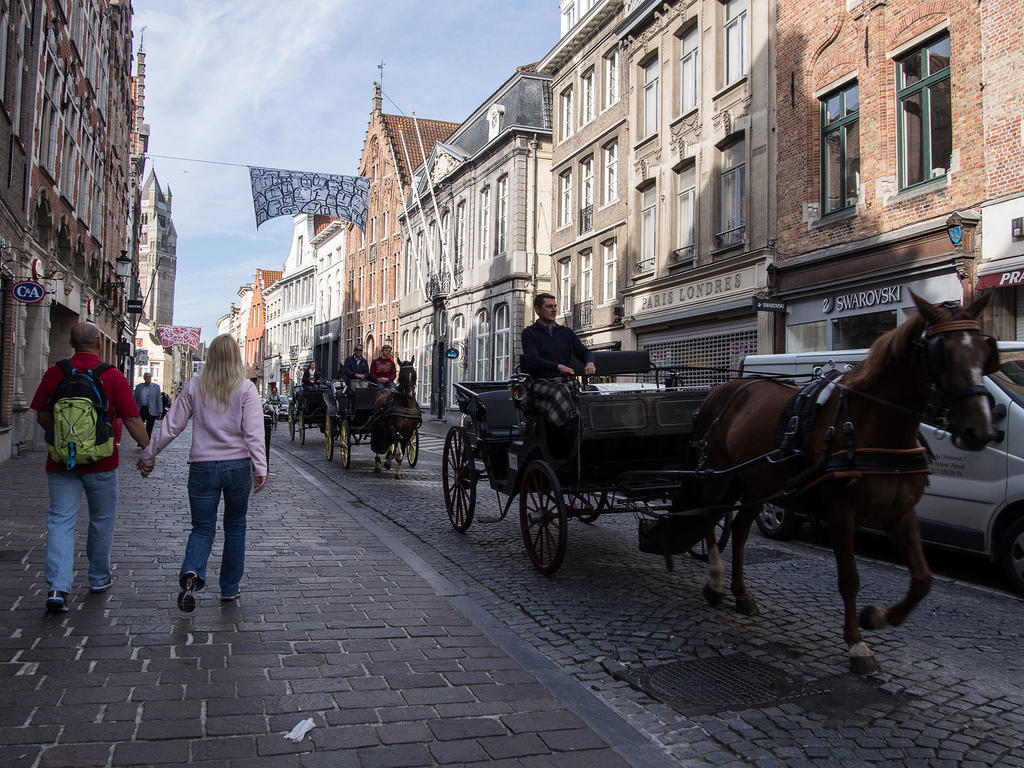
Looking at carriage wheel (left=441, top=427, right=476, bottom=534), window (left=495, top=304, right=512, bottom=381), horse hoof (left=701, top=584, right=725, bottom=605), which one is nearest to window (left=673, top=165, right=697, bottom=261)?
window (left=495, top=304, right=512, bottom=381)

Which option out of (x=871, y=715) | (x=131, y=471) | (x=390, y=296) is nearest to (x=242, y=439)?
(x=871, y=715)

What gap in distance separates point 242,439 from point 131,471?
33.4ft

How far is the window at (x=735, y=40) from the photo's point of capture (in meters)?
19.0

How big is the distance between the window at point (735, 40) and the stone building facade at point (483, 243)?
12364 mm

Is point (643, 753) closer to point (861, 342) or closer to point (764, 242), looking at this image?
point (861, 342)

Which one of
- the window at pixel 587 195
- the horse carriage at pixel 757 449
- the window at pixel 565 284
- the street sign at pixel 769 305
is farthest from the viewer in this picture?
the window at pixel 565 284

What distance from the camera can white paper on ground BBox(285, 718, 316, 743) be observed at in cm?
326

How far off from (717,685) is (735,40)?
18.4 meters

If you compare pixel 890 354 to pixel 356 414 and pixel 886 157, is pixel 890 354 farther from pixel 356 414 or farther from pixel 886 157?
pixel 356 414

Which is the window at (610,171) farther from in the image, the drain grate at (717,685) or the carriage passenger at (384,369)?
the drain grate at (717,685)

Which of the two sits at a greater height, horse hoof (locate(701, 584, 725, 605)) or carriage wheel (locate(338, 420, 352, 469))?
carriage wheel (locate(338, 420, 352, 469))

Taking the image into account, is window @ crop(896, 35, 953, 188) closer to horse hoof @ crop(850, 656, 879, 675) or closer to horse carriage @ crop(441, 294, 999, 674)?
horse carriage @ crop(441, 294, 999, 674)

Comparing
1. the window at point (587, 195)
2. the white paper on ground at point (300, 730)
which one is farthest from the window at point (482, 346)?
the white paper on ground at point (300, 730)

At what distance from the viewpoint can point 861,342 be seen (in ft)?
49.2
